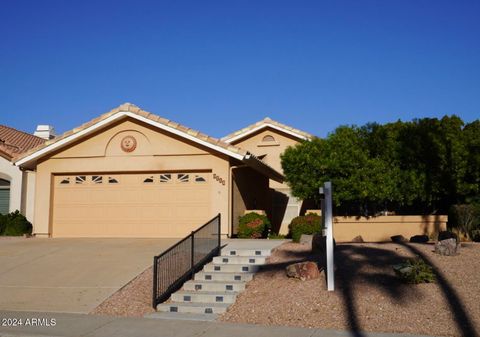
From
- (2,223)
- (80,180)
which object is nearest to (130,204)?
(80,180)

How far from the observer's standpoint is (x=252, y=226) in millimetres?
17484

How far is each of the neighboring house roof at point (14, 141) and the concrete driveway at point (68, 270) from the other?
20.6 feet

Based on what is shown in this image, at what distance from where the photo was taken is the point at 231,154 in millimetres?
17078

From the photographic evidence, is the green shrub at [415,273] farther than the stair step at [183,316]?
Yes

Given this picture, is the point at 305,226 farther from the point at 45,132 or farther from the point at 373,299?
the point at 45,132

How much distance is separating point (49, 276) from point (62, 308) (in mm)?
2400

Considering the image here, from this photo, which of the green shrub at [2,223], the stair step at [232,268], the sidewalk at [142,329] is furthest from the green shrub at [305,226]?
the green shrub at [2,223]

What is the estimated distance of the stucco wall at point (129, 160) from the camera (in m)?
17.8

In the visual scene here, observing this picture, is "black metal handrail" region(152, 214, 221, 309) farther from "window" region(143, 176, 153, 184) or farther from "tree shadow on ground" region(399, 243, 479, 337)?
"window" region(143, 176, 153, 184)

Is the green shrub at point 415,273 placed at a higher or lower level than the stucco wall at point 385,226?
lower

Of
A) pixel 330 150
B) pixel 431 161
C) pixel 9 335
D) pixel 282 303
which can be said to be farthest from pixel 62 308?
pixel 431 161

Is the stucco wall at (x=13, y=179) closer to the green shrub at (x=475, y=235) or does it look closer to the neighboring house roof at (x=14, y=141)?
the neighboring house roof at (x=14, y=141)

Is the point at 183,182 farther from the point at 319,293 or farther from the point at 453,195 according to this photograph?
the point at 453,195

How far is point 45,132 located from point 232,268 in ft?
74.3
